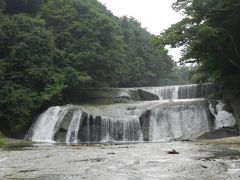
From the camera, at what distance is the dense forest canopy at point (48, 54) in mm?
30797

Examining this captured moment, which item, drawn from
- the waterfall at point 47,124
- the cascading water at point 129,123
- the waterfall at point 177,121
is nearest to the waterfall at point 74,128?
the cascading water at point 129,123

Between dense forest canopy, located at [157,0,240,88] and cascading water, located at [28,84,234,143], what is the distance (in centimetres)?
304

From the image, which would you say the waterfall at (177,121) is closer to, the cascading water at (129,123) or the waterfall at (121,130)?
the cascading water at (129,123)

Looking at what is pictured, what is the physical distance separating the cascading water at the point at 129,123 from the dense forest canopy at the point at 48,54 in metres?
2.60

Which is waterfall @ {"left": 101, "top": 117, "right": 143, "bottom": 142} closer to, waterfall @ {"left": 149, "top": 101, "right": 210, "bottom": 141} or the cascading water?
the cascading water

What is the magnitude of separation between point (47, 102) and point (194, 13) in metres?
13.3

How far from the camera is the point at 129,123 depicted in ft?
92.1

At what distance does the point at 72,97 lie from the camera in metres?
38.1

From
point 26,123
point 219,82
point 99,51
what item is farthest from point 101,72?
point 219,82

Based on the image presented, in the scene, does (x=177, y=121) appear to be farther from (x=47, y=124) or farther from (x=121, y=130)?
(x=47, y=124)

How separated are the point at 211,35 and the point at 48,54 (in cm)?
1539

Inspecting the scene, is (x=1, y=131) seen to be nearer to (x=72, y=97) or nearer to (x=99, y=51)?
(x=72, y=97)

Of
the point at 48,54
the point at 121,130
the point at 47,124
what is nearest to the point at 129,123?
the point at 121,130

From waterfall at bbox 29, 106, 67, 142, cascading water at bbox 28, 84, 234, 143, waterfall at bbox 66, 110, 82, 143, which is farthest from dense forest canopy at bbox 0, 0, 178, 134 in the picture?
waterfall at bbox 66, 110, 82, 143
